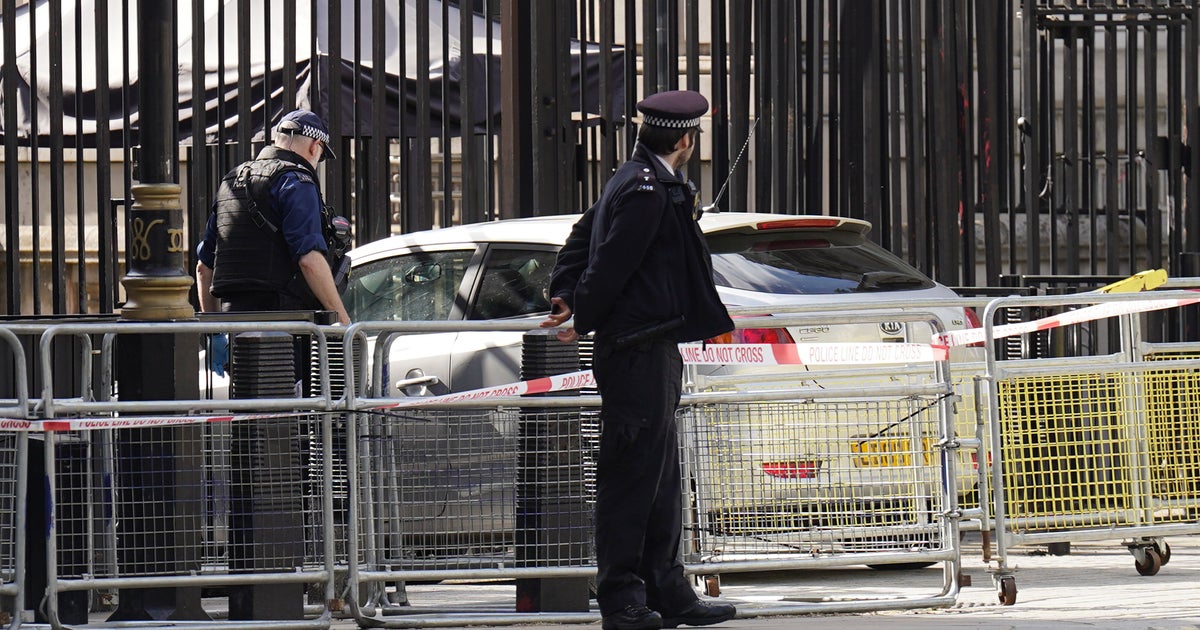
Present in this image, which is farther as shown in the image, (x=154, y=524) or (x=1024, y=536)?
(x=1024, y=536)

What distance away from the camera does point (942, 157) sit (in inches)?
416

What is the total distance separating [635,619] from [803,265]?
94.2 inches

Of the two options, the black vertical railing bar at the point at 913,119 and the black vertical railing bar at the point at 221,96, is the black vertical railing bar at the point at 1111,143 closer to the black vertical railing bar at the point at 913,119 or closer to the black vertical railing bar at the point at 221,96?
the black vertical railing bar at the point at 913,119

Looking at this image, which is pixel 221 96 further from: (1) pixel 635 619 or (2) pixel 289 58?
(1) pixel 635 619

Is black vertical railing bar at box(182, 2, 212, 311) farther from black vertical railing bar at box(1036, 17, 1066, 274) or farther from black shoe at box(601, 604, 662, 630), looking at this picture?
black vertical railing bar at box(1036, 17, 1066, 274)

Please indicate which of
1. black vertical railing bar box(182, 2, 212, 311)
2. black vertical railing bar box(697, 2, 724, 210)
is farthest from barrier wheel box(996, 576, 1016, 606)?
black vertical railing bar box(182, 2, 212, 311)

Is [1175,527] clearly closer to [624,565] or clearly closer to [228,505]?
[624,565]

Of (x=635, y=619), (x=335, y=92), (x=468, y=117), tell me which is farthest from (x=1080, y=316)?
→ (x=335, y=92)

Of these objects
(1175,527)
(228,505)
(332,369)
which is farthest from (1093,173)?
(228,505)

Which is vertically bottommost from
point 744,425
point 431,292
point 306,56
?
point 744,425

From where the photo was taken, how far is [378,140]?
30.8 ft

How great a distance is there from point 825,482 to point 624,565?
1.09 meters

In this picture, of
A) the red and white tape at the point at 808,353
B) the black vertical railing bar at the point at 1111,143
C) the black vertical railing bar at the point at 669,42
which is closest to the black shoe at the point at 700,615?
the red and white tape at the point at 808,353

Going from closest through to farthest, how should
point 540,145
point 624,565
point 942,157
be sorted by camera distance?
point 624,565 < point 540,145 < point 942,157
